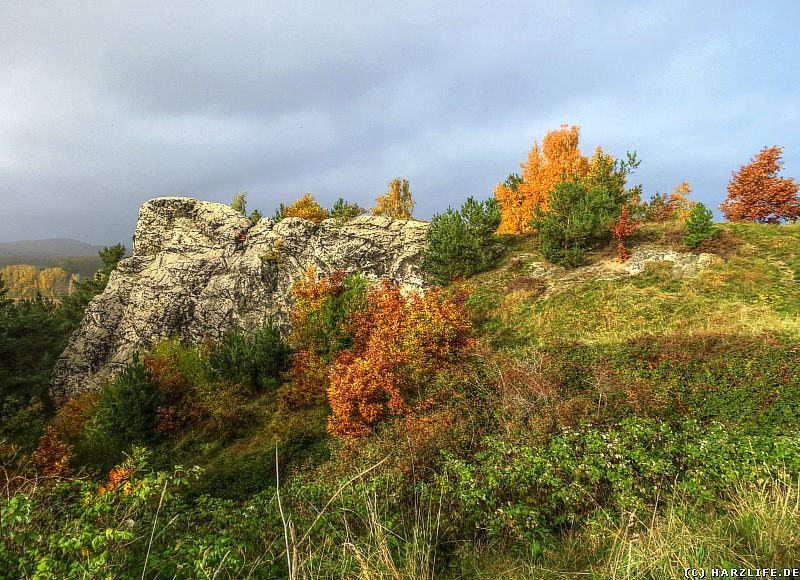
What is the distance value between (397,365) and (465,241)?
13.4m

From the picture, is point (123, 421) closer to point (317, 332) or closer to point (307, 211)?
point (317, 332)

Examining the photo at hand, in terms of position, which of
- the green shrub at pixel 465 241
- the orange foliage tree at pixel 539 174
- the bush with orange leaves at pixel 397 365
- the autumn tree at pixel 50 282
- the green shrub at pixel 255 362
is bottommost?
the autumn tree at pixel 50 282

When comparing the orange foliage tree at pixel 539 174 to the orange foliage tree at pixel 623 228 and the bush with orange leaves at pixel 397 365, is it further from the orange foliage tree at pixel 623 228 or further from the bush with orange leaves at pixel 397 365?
the bush with orange leaves at pixel 397 365

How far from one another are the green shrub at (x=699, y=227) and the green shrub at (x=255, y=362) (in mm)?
26381

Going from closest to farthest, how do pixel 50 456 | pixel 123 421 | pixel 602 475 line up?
1. pixel 602 475
2. pixel 50 456
3. pixel 123 421

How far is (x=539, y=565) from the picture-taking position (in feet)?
15.8

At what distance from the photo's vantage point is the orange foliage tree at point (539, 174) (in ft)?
103

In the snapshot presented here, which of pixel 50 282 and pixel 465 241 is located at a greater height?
pixel 465 241

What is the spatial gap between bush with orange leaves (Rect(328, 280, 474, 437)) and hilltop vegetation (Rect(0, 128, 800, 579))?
101mm

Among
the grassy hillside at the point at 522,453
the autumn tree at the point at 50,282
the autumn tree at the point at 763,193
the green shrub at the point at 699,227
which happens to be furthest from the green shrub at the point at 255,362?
the autumn tree at the point at 50,282

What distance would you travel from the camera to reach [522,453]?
7133 mm

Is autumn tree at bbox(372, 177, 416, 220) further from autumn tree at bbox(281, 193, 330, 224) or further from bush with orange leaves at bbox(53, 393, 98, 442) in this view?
bush with orange leaves at bbox(53, 393, 98, 442)

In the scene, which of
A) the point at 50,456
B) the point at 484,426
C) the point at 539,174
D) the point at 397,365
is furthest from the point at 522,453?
the point at 539,174

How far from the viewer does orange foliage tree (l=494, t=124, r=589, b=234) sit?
103ft
